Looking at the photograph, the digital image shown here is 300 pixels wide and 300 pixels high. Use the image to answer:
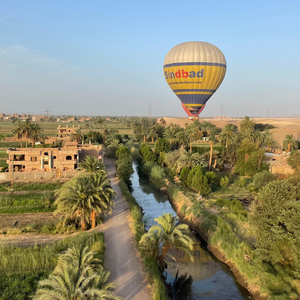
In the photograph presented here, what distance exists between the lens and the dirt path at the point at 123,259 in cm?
1794

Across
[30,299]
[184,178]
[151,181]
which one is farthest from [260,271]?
[151,181]

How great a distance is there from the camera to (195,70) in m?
54.8

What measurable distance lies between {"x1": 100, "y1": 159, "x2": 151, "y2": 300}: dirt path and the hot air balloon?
→ 32.5m

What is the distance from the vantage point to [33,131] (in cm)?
6262

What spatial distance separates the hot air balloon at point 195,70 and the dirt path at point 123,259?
107 feet

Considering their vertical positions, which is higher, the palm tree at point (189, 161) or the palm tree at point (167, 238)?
the palm tree at point (189, 161)

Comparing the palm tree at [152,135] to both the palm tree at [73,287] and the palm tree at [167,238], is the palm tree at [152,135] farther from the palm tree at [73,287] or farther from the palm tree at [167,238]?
the palm tree at [73,287]

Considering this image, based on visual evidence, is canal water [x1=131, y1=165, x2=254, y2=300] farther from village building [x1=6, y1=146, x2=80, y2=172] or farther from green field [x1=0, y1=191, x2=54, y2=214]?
village building [x1=6, y1=146, x2=80, y2=172]

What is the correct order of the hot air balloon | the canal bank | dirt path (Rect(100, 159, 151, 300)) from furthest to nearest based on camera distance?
1. the hot air balloon
2. the canal bank
3. dirt path (Rect(100, 159, 151, 300))

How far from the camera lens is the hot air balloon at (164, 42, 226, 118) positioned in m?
54.5

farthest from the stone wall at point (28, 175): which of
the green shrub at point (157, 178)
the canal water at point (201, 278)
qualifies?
the canal water at point (201, 278)

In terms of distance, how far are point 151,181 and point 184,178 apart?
21.5ft

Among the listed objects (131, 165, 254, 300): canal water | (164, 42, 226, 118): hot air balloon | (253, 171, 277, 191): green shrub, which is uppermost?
(164, 42, 226, 118): hot air balloon

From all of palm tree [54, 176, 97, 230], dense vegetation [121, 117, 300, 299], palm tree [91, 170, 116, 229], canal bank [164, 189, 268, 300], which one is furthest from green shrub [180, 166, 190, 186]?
palm tree [54, 176, 97, 230]
